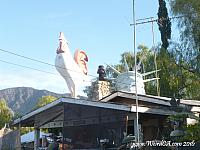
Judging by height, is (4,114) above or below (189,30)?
below

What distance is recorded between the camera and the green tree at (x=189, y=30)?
19859 millimetres

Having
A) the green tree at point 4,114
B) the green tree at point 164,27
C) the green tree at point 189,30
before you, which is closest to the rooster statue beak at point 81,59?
the green tree at point 164,27

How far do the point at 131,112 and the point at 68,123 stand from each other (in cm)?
410

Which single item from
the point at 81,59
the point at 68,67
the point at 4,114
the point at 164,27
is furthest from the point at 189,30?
the point at 4,114

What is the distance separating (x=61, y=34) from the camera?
119 feet

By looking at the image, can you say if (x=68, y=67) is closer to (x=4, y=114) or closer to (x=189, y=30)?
(x=189, y=30)

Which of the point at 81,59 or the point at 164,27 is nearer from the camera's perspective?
the point at 164,27

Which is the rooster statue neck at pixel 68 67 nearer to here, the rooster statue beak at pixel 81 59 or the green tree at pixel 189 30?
the rooster statue beak at pixel 81 59

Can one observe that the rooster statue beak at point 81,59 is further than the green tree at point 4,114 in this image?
No

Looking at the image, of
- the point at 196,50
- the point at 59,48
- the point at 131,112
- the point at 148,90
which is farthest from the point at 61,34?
the point at 131,112

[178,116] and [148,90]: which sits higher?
[148,90]

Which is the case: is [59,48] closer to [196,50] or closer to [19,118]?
[19,118]

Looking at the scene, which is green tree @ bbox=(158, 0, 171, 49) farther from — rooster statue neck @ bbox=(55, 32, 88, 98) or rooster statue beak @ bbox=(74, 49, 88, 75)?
rooster statue beak @ bbox=(74, 49, 88, 75)

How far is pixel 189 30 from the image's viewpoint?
67.8 feet
